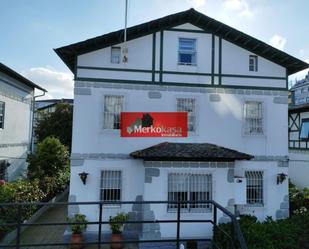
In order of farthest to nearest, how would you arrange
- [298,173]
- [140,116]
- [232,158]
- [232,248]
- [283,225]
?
1. [298,173]
2. [140,116]
3. [232,158]
4. [283,225]
5. [232,248]

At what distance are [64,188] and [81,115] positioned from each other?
962cm

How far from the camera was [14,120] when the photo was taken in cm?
1948

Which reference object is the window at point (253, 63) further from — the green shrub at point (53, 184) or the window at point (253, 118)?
the green shrub at point (53, 184)

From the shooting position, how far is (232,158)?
1152 cm

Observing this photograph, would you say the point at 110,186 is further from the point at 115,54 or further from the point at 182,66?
the point at 182,66

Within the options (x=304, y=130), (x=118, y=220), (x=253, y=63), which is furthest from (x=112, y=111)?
(x=304, y=130)

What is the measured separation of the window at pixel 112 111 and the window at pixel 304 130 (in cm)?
1345

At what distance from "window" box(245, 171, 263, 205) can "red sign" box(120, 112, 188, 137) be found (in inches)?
134

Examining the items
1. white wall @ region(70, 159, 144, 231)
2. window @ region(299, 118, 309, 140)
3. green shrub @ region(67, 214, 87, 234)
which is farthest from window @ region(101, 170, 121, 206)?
window @ region(299, 118, 309, 140)

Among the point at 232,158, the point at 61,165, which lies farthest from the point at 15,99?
the point at 232,158

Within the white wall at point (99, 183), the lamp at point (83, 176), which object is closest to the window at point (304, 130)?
the white wall at point (99, 183)

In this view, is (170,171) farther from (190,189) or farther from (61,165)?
(61,165)

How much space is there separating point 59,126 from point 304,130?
19112 millimetres

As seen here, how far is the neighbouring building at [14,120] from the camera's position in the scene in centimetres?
1786
